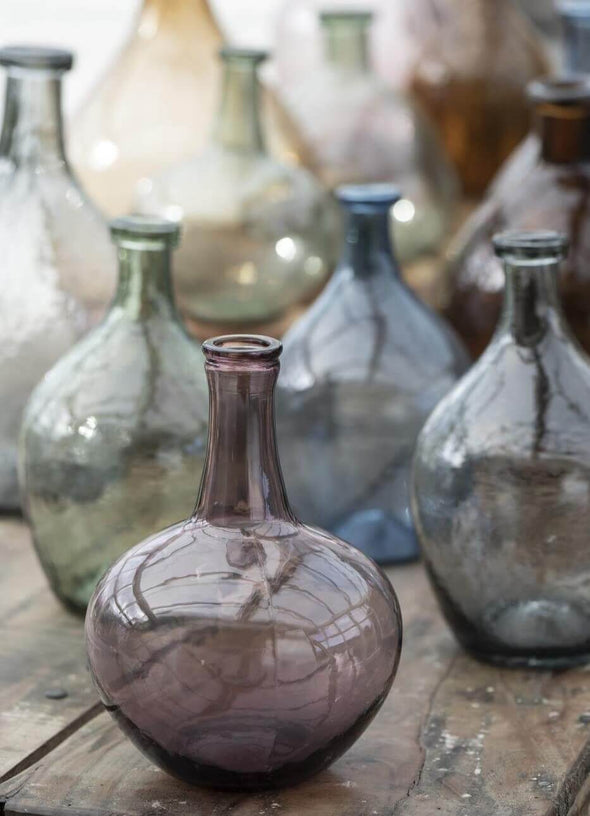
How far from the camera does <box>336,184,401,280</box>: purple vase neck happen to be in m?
0.99

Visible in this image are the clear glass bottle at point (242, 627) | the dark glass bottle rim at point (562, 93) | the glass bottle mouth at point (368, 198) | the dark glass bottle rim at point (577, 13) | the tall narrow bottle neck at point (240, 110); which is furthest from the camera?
the dark glass bottle rim at point (577, 13)

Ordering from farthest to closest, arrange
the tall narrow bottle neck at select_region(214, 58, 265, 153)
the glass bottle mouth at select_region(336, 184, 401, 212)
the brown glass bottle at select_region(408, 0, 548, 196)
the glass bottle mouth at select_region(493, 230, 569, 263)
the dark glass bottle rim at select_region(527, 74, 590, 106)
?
the brown glass bottle at select_region(408, 0, 548, 196)
the tall narrow bottle neck at select_region(214, 58, 265, 153)
the dark glass bottle rim at select_region(527, 74, 590, 106)
the glass bottle mouth at select_region(336, 184, 401, 212)
the glass bottle mouth at select_region(493, 230, 569, 263)

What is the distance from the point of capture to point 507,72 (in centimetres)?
153

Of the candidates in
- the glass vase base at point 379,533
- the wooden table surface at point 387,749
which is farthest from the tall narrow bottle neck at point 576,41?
the wooden table surface at point 387,749

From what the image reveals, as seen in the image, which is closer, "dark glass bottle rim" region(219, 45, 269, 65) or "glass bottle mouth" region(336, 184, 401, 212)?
"glass bottle mouth" region(336, 184, 401, 212)

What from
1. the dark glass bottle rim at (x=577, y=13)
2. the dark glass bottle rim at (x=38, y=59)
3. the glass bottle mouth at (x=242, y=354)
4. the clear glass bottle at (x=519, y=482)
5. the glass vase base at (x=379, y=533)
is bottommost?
the glass vase base at (x=379, y=533)

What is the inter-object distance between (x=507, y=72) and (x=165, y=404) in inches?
29.7

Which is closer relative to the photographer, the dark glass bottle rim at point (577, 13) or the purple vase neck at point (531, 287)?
the purple vase neck at point (531, 287)

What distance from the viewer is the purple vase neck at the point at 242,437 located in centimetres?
70

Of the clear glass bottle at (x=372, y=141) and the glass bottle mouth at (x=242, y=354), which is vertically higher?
the glass bottle mouth at (x=242, y=354)

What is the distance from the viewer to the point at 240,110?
1.21 metres

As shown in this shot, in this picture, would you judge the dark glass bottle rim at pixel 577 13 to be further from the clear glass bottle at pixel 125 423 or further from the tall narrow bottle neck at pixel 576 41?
the clear glass bottle at pixel 125 423

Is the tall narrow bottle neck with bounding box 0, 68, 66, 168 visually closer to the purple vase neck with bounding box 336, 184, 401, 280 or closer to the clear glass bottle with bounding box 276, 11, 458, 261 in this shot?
the purple vase neck with bounding box 336, 184, 401, 280

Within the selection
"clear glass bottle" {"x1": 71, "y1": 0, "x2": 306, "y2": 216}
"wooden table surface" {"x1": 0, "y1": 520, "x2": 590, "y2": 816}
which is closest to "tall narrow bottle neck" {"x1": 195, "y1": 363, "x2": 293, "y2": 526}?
"wooden table surface" {"x1": 0, "y1": 520, "x2": 590, "y2": 816}
